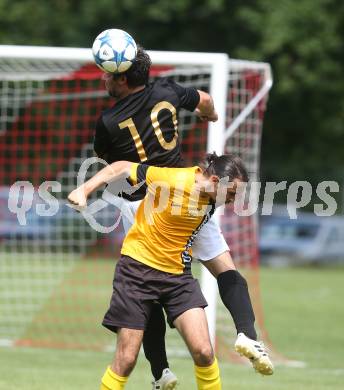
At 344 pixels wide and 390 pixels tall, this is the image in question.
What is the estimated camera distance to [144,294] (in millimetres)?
5633

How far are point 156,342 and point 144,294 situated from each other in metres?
0.64

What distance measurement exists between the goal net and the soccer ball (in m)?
2.02

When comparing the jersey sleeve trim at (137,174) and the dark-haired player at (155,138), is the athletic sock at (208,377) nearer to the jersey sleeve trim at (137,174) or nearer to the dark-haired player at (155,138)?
the dark-haired player at (155,138)

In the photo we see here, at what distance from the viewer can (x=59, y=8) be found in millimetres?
26844

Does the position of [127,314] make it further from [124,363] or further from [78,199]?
[78,199]

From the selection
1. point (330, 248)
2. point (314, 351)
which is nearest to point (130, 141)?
point (314, 351)

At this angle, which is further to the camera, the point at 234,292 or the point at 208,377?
the point at 234,292

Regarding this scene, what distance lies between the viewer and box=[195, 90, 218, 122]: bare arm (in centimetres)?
618

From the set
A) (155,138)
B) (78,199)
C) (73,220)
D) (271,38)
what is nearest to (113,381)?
(78,199)

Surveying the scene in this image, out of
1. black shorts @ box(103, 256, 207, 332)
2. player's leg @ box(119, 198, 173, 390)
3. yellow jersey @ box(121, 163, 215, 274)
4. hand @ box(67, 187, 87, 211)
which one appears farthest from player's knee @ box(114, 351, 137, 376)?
hand @ box(67, 187, 87, 211)

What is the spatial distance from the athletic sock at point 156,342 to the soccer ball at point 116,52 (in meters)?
1.57

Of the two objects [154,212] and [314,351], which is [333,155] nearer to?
[314,351]

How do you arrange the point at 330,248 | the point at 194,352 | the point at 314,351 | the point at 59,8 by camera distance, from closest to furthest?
the point at 194,352 → the point at 314,351 → the point at 330,248 → the point at 59,8

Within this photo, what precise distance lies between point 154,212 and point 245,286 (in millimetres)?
772
